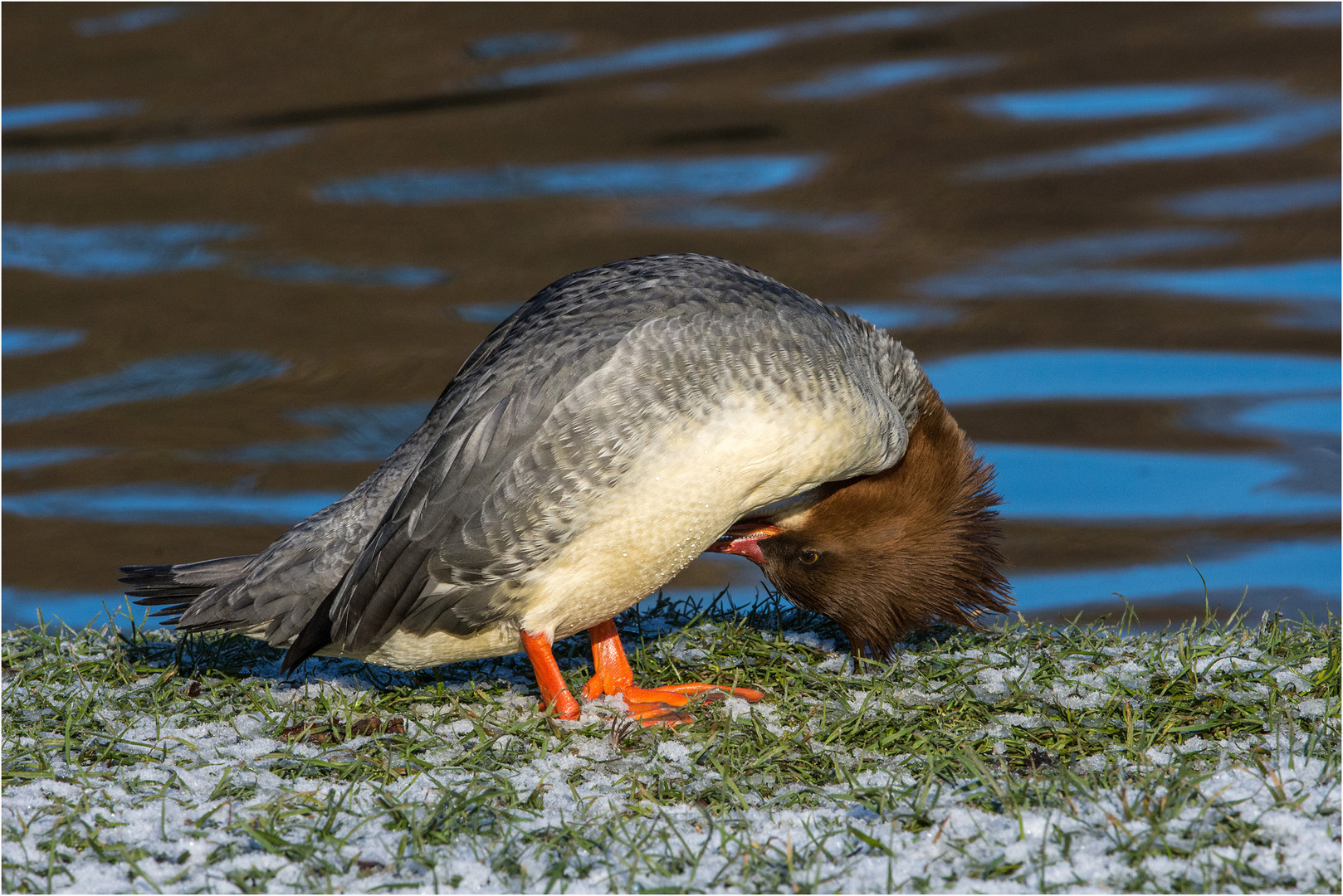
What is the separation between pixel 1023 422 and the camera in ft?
29.4

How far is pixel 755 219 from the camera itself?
36.9ft

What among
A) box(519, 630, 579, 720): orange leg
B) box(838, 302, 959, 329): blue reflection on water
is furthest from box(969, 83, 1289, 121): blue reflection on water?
box(519, 630, 579, 720): orange leg

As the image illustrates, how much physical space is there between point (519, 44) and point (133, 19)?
412 cm

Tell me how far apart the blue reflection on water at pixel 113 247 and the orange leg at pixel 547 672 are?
8029 mm

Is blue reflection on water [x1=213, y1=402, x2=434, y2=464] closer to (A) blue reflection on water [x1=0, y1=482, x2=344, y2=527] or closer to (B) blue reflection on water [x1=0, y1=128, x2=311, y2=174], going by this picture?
(A) blue reflection on water [x1=0, y1=482, x2=344, y2=527]

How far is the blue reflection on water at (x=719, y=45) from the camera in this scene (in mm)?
13398

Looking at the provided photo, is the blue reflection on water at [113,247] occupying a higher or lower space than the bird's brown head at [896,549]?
higher

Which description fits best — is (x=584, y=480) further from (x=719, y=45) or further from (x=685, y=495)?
(x=719, y=45)

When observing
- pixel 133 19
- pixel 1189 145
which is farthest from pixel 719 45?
pixel 133 19

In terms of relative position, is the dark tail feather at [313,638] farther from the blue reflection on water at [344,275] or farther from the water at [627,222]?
the blue reflection on water at [344,275]

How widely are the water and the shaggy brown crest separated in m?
2.73

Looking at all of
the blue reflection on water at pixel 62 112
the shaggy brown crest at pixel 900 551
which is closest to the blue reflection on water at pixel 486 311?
the blue reflection on water at pixel 62 112

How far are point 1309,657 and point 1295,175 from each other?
28.9 feet

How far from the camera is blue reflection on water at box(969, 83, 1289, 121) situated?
40.6 feet
